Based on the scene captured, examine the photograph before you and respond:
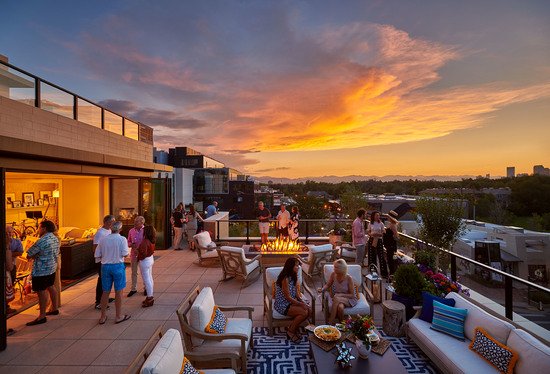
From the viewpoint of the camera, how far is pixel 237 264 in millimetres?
7270

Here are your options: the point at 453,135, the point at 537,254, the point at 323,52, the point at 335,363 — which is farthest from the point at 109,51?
the point at 537,254

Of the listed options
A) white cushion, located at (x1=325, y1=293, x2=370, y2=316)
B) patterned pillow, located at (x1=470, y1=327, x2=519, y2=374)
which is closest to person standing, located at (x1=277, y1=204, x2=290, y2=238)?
white cushion, located at (x1=325, y1=293, x2=370, y2=316)

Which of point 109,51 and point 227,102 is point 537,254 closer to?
point 227,102

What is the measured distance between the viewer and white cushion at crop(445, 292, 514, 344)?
3344 millimetres

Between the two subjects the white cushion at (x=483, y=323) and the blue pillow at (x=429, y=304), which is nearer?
the white cushion at (x=483, y=323)

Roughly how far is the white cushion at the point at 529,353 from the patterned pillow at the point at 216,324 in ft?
11.7

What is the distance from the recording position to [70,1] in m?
8.97

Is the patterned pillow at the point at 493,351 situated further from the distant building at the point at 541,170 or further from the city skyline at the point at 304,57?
the distant building at the point at 541,170

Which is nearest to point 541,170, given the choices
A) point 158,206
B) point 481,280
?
point 481,280

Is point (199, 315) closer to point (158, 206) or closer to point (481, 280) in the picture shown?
point (158, 206)

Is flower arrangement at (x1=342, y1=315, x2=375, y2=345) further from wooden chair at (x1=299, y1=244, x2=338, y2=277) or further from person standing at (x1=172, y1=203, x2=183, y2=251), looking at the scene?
person standing at (x1=172, y1=203, x2=183, y2=251)

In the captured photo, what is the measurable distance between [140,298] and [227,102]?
9.90 meters

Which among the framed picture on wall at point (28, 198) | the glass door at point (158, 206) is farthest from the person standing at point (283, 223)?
the framed picture on wall at point (28, 198)

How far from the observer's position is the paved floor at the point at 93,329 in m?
3.96
